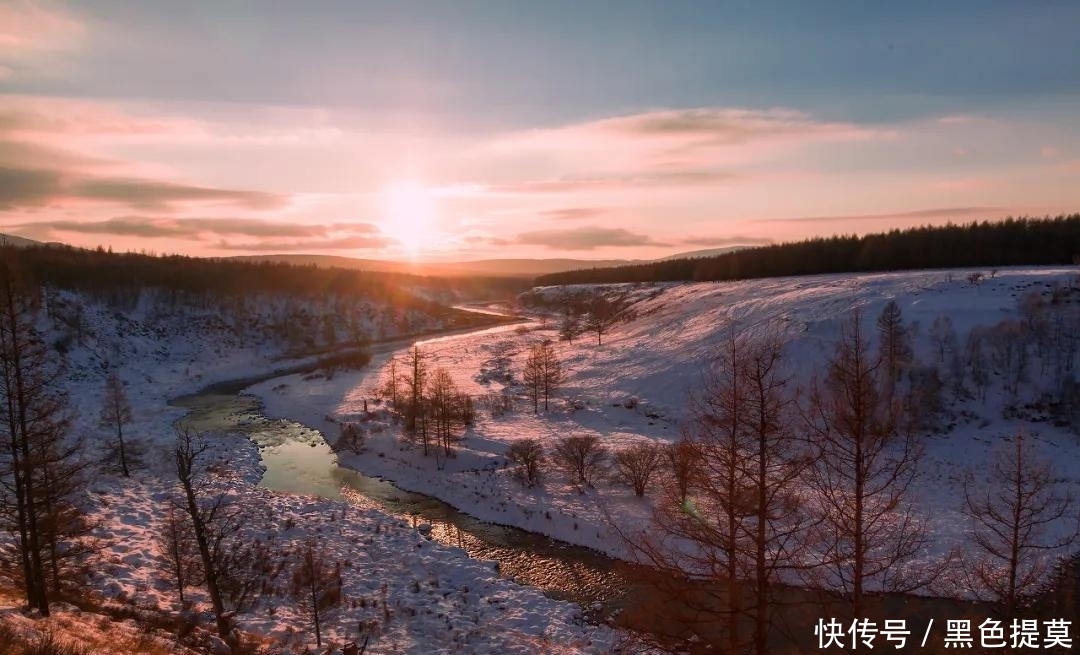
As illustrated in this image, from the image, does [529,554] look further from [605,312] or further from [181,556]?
[605,312]

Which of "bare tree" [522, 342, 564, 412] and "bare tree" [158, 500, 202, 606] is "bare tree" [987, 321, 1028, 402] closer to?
"bare tree" [522, 342, 564, 412]

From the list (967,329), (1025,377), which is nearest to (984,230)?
(967,329)

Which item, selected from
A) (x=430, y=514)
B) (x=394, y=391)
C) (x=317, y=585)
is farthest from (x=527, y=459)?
(x=394, y=391)

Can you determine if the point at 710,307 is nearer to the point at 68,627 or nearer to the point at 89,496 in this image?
the point at 89,496

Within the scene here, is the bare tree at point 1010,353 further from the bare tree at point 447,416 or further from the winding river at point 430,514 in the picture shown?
the bare tree at point 447,416

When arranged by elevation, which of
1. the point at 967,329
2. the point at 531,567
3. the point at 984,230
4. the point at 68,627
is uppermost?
the point at 984,230
